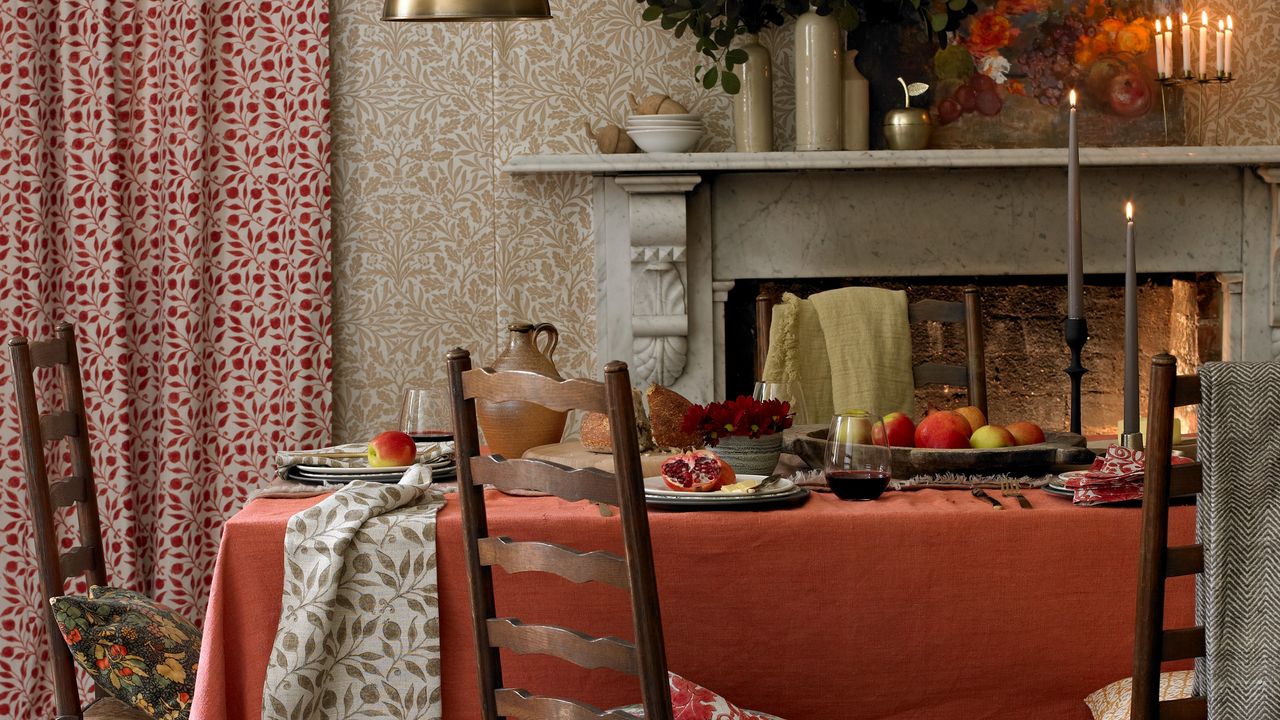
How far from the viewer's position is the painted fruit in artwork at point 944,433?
179 cm

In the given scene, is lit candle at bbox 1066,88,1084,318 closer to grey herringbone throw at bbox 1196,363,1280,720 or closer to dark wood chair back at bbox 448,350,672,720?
grey herringbone throw at bbox 1196,363,1280,720

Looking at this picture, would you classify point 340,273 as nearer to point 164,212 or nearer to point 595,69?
point 164,212

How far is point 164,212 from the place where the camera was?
3236 millimetres

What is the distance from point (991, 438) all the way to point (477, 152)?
1.91m

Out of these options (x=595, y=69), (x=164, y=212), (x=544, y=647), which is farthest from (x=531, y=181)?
(x=544, y=647)

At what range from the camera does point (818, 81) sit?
3.10 metres

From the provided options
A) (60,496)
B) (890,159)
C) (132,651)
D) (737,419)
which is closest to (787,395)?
(737,419)

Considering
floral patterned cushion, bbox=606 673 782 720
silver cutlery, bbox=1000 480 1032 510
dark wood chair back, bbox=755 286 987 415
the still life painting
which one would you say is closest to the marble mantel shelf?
the still life painting

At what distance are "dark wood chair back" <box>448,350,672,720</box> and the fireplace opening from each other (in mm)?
2040

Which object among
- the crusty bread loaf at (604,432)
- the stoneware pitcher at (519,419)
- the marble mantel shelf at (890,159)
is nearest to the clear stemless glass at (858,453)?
the crusty bread loaf at (604,432)

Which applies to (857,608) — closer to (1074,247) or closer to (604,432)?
(604,432)

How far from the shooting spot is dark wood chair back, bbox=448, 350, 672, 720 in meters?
1.24

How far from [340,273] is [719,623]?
2088mm

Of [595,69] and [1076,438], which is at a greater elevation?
[595,69]
